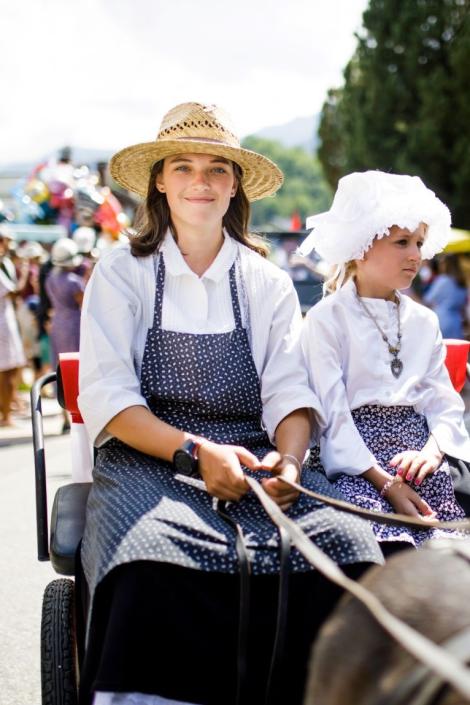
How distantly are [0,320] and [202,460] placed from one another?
7282 millimetres

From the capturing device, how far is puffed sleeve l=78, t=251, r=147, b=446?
280cm

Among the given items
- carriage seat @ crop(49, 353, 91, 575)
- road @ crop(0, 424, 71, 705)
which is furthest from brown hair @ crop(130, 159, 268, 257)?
road @ crop(0, 424, 71, 705)

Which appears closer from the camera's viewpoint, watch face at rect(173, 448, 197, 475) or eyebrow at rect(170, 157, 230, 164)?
watch face at rect(173, 448, 197, 475)

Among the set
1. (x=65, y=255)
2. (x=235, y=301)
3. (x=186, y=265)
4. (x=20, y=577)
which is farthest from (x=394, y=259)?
(x=65, y=255)

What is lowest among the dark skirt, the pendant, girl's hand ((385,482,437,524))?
the dark skirt

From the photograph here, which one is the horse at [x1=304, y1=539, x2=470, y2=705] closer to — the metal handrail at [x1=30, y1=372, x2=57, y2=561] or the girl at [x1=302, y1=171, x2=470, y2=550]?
the girl at [x1=302, y1=171, x2=470, y2=550]

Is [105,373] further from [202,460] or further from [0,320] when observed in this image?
[0,320]

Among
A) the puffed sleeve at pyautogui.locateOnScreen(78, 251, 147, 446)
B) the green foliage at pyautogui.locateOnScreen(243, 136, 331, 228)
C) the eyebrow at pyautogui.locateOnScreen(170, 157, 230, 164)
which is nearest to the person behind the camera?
the puffed sleeve at pyautogui.locateOnScreen(78, 251, 147, 446)

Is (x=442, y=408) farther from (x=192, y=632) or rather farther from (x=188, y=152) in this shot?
(x=192, y=632)

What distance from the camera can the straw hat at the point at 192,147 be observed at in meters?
3.13

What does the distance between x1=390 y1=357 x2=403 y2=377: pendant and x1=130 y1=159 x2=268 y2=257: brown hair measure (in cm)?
59

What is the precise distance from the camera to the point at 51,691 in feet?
8.86

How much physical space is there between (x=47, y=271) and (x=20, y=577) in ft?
22.1

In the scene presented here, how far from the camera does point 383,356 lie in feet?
11.0
